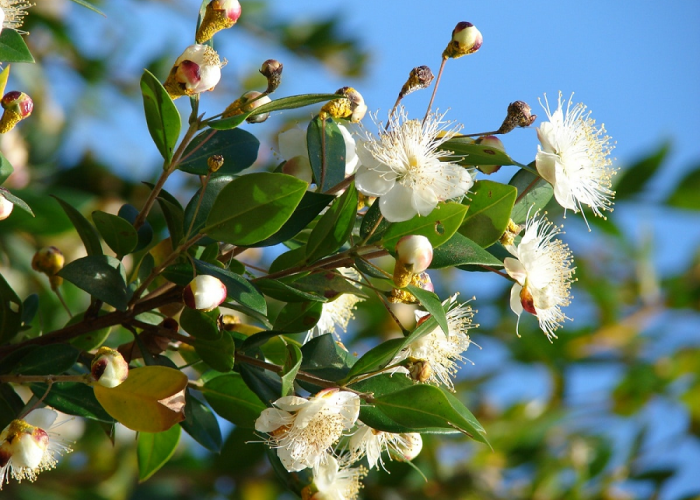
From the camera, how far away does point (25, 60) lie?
80 cm

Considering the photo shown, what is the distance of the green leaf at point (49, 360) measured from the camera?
2.63 ft

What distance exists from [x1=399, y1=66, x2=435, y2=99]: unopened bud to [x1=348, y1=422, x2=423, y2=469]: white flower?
15.0 inches

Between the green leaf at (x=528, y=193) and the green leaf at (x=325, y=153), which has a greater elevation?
the green leaf at (x=528, y=193)

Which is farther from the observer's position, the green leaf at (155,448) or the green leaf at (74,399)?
the green leaf at (155,448)

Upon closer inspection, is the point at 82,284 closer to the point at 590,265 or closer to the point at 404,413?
the point at 404,413

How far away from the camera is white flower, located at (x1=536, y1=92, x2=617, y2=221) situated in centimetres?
83

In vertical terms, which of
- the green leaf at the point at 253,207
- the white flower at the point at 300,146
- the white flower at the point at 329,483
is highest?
the white flower at the point at 300,146

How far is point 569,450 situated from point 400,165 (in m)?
1.77

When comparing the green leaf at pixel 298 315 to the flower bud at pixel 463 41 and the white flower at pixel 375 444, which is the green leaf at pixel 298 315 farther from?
the flower bud at pixel 463 41

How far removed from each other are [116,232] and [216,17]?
0.26m

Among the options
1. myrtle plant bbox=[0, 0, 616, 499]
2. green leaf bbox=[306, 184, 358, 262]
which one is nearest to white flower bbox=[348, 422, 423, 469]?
myrtle plant bbox=[0, 0, 616, 499]

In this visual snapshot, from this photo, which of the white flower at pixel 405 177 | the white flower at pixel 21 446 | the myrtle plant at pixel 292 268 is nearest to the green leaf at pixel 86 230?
the myrtle plant at pixel 292 268

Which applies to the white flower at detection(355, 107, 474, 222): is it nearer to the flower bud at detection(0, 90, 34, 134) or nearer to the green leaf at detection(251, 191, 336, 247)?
the green leaf at detection(251, 191, 336, 247)

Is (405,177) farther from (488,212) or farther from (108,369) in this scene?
(108,369)
